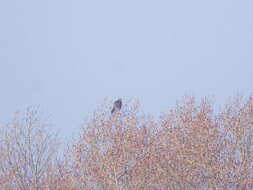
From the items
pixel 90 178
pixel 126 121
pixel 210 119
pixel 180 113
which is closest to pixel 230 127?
pixel 210 119

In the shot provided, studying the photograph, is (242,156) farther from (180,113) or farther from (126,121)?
(126,121)

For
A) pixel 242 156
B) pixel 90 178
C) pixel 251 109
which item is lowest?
pixel 90 178

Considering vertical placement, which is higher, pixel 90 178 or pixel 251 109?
pixel 251 109

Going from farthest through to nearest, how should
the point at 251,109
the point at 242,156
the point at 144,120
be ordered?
1. the point at 144,120
2. the point at 251,109
3. the point at 242,156

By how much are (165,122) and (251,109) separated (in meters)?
5.83

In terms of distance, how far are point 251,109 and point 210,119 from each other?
2720 millimetres

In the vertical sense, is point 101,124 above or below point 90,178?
above

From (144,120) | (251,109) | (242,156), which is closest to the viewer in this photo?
(242,156)

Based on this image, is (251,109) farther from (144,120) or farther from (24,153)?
(24,153)

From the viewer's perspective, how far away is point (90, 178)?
31.9 m

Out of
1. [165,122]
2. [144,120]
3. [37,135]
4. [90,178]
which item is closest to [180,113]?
[165,122]

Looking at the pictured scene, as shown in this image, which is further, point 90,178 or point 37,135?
point 37,135

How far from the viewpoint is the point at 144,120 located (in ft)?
123

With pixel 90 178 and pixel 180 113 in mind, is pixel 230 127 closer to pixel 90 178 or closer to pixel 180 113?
pixel 180 113
